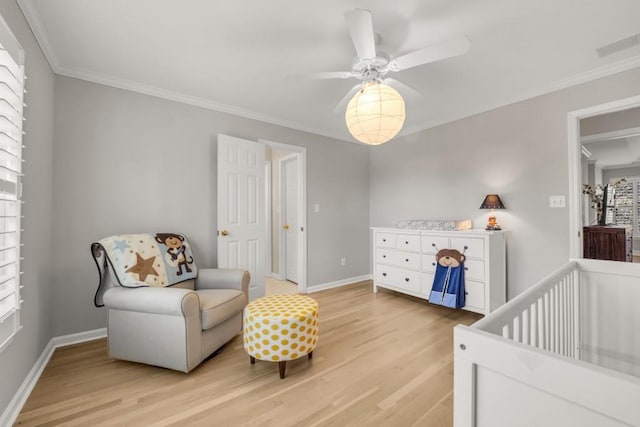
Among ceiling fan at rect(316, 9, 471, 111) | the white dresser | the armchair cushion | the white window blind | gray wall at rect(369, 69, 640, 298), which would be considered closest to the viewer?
the white window blind

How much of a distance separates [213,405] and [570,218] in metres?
3.25

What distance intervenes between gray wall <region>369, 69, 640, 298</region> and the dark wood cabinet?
6.38ft

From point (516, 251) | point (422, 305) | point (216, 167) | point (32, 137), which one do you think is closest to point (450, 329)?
point (422, 305)

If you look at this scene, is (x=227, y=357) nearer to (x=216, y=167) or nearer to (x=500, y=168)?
(x=216, y=167)

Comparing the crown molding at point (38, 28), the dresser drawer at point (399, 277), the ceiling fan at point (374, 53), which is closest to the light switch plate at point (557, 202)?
the dresser drawer at point (399, 277)

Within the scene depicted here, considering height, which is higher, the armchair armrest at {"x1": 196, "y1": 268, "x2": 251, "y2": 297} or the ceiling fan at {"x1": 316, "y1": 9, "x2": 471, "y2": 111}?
the ceiling fan at {"x1": 316, "y1": 9, "x2": 471, "y2": 111}

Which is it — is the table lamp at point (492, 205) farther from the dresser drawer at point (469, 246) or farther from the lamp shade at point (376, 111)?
the lamp shade at point (376, 111)

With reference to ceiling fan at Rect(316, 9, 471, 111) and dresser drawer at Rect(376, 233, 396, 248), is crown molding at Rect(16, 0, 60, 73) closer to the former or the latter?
ceiling fan at Rect(316, 9, 471, 111)

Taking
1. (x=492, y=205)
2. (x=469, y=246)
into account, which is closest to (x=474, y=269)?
(x=469, y=246)

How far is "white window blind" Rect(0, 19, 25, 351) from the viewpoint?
1.31m

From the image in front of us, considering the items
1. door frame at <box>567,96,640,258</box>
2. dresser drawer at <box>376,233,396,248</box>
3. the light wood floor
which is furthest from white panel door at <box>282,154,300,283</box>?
door frame at <box>567,96,640,258</box>

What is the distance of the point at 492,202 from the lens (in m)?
2.91

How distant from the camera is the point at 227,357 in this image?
2.12 metres

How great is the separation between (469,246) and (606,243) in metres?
2.87
